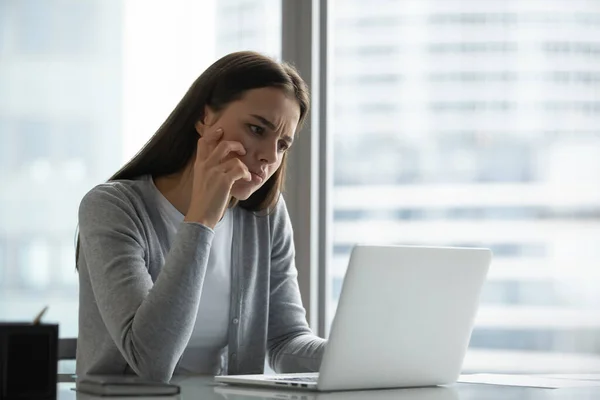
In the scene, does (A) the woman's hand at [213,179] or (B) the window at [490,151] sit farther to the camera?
(B) the window at [490,151]

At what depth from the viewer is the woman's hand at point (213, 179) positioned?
1668 millimetres

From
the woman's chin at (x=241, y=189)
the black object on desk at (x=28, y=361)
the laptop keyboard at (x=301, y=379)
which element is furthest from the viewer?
the woman's chin at (x=241, y=189)

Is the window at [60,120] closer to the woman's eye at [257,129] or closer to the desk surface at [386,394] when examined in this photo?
the woman's eye at [257,129]

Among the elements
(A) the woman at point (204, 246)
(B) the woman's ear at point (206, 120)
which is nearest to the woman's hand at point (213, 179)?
(A) the woman at point (204, 246)

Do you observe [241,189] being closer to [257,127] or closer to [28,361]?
[257,127]

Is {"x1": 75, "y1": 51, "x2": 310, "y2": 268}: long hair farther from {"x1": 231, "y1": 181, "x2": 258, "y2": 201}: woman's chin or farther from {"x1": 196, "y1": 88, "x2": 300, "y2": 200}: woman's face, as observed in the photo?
{"x1": 231, "y1": 181, "x2": 258, "y2": 201}: woman's chin

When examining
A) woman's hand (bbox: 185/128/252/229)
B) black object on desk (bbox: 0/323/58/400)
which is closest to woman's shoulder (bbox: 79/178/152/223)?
woman's hand (bbox: 185/128/252/229)

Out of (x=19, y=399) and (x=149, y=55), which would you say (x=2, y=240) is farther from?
(x=19, y=399)

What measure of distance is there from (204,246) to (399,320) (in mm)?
389

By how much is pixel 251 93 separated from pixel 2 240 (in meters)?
1.47

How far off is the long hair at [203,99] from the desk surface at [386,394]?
0.57 m

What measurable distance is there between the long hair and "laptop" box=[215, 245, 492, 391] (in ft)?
2.00

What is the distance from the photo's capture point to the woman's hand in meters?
1.67

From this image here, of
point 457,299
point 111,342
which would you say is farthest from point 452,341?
point 111,342
